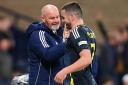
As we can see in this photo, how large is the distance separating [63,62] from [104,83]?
14.7 feet

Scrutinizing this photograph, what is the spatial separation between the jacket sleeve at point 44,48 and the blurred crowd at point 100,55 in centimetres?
394

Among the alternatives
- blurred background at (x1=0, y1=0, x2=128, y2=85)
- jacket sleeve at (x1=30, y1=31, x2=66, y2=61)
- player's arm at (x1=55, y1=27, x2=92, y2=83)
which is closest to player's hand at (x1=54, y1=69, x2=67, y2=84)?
player's arm at (x1=55, y1=27, x2=92, y2=83)

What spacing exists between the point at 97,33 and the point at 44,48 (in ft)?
25.0

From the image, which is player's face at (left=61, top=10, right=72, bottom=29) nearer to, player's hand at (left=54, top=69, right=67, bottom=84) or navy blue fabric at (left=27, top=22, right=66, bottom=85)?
navy blue fabric at (left=27, top=22, right=66, bottom=85)

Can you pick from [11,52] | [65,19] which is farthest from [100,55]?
[65,19]

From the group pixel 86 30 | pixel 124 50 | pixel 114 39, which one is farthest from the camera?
pixel 114 39

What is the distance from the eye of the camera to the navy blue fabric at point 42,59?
29.5 feet

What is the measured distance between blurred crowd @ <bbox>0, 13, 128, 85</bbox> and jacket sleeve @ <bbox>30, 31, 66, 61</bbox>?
3.94 m

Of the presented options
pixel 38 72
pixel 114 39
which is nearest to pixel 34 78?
pixel 38 72

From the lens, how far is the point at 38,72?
9.07 metres

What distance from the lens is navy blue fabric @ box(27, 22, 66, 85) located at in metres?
9.00

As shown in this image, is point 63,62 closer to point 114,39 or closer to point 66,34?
point 66,34

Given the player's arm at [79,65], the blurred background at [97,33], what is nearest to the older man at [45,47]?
the player's arm at [79,65]

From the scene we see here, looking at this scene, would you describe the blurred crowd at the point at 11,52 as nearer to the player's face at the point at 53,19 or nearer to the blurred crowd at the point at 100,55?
the blurred crowd at the point at 100,55
